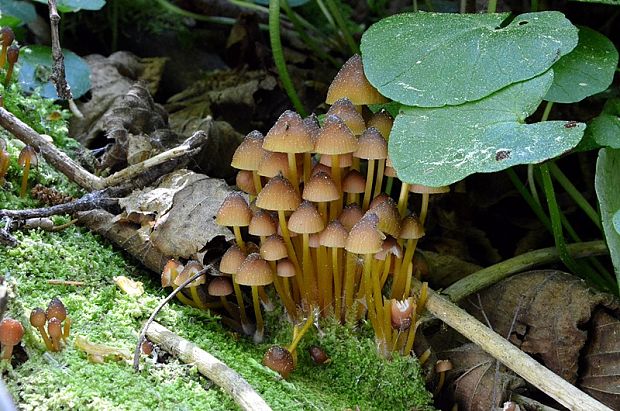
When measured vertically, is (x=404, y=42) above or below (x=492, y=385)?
above

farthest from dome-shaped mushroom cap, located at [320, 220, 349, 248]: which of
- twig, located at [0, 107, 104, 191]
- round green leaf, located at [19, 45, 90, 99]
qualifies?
round green leaf, located at [19, 45, 90, 99]

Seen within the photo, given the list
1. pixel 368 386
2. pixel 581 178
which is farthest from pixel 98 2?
pixel 581 178

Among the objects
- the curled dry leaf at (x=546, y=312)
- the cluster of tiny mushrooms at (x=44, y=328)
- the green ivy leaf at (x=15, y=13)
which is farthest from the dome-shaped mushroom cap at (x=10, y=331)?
the green ivy leaf at (x=15, y=13)

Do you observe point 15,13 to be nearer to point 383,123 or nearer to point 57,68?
point 57,68

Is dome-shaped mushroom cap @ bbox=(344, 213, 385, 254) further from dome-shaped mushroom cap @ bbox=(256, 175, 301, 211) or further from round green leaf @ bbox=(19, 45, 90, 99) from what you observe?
round green leaf @ bbox=(19, 45, 90, 99)

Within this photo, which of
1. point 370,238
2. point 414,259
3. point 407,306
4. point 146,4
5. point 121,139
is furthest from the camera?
point 146,4

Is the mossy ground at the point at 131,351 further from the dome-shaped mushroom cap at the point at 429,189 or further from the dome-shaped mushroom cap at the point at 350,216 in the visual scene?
the dome-shaped mushroom cap at the point at 429,189

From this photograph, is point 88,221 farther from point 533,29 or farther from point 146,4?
point 146,4
